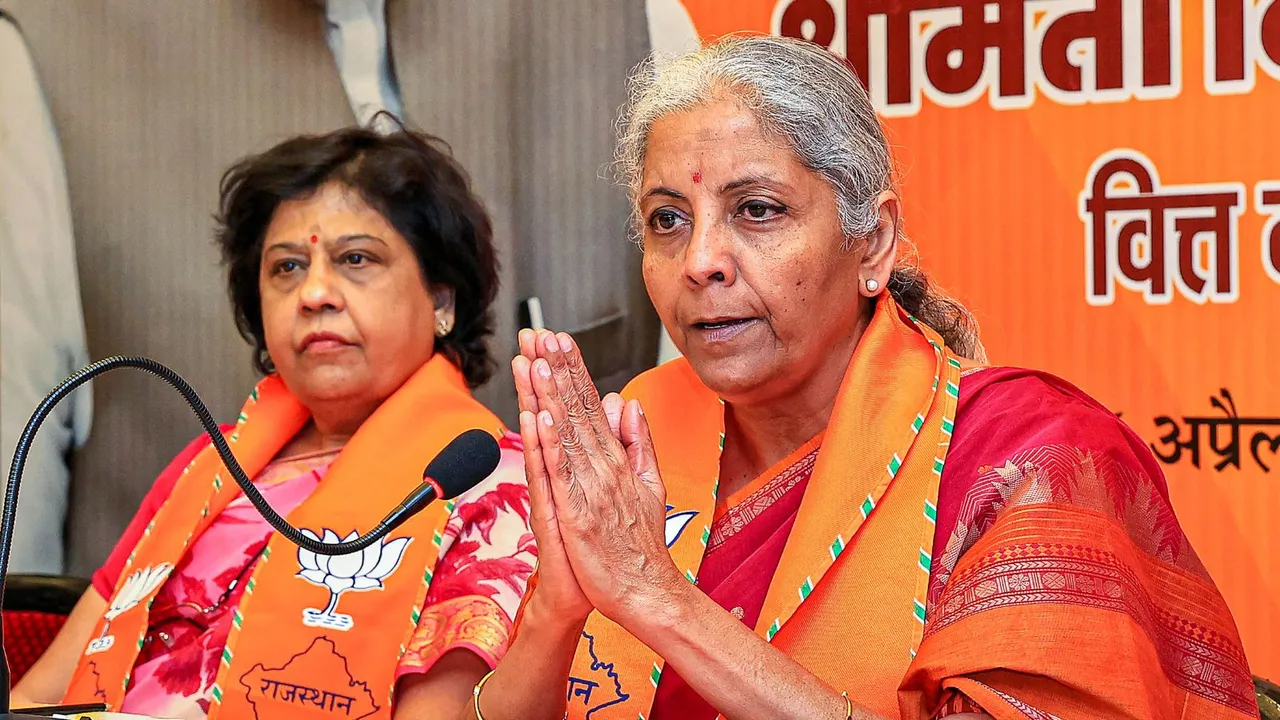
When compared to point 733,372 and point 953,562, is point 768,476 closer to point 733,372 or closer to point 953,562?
point 733,372

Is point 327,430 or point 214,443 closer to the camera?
point 214,443

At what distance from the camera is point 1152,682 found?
148 centimetres

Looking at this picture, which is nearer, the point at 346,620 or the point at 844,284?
the point at 844,284

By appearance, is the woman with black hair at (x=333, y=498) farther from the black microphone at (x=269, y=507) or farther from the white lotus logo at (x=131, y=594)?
the black microphone at (x=269, y=507)

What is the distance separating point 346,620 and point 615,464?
3.15 feet

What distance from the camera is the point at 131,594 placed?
8.10 feet

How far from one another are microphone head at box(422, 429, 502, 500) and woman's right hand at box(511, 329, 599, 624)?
0.27 feet

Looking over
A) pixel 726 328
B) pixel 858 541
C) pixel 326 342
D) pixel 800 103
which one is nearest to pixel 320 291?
pixel 326 342

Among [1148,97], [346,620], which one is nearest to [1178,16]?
[1148,97]

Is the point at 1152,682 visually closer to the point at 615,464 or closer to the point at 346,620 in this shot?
the point at 615,464

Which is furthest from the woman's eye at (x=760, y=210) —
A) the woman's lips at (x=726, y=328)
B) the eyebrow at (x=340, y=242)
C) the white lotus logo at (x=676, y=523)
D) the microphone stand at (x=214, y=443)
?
the eyebrow at (x=340, y=242)

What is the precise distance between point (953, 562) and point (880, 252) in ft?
1.60

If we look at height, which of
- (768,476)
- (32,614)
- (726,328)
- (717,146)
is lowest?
(32,614)

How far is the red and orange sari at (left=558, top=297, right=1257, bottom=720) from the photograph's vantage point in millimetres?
1459
